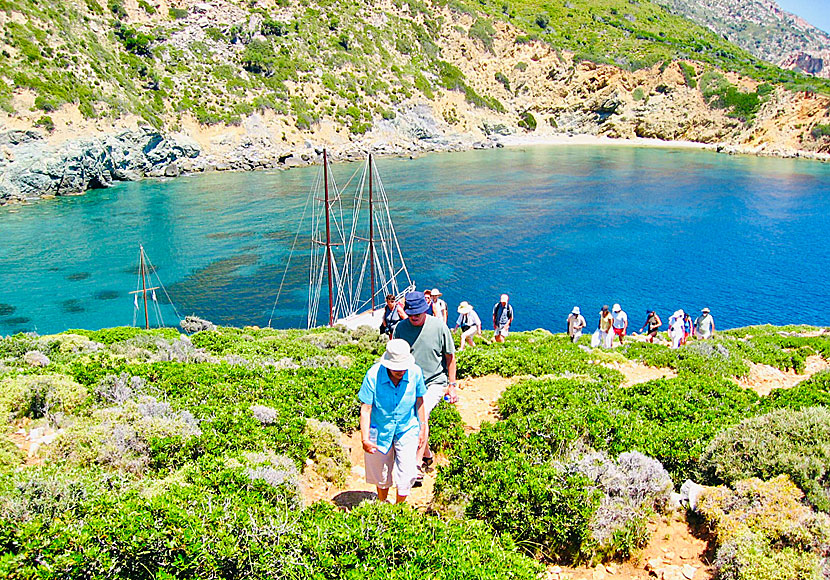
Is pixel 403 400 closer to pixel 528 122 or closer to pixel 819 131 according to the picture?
pixel 819 131

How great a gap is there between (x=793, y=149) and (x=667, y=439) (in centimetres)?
11554

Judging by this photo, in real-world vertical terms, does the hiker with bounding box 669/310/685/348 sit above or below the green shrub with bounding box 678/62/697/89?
below

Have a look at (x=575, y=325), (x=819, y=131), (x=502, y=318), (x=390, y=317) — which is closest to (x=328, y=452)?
(x=390, y=317)

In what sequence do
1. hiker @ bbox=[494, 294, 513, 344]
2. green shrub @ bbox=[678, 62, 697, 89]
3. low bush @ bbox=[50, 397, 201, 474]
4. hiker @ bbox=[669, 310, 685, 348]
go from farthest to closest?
green shrub @ bbox=[678, 62, 697, 89] → hiker @ bbox=[669, 310, 685, 348] → hiker @ bbox=[494, 294, 513, 344] → low bush @ bbox=[50, 397, 201, 474]

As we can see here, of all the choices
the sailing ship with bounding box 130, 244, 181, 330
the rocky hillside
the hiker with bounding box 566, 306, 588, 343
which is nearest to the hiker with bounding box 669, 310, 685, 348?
the hiker with bounding box 566, 306, 588, 343

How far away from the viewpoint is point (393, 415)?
6.01m

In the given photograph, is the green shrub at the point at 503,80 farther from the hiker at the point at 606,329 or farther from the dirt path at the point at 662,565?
the dirt path at the point at 662,565

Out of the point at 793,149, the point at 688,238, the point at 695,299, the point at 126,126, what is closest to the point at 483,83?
the point at 793,149

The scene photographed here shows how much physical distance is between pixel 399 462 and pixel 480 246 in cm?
4095

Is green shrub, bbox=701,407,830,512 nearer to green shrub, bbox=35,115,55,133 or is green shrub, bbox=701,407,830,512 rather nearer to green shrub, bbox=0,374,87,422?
green shrub, bbox=0,374,87,422

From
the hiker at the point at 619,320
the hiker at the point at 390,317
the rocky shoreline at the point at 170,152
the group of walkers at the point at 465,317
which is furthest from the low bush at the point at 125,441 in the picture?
the rocky shoreline at the point at 170,152

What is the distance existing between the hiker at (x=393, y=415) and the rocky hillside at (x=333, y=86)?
6796 cm

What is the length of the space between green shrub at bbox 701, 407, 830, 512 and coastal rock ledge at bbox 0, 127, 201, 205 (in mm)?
69705

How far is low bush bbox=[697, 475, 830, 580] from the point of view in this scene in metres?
4.81
